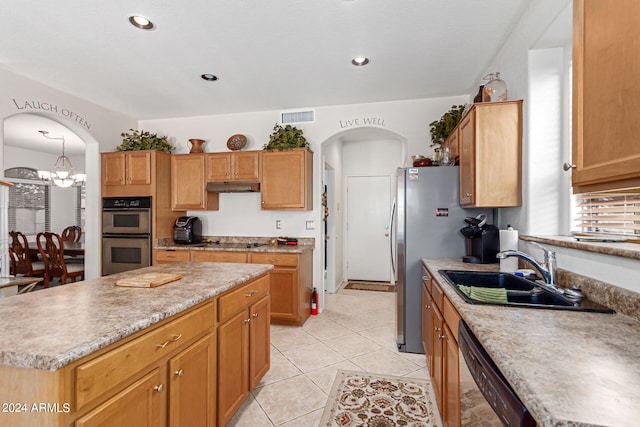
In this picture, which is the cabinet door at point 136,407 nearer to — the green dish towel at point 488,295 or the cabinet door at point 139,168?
the green dish towel at point 488,295

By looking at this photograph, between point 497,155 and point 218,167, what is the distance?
320cm

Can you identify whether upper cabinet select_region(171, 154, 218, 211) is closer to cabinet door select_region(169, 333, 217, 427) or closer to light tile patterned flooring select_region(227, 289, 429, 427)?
light tile patterned flooring select_region(227, 289, 429, 427)

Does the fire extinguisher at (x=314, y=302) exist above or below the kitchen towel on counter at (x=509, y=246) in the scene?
below

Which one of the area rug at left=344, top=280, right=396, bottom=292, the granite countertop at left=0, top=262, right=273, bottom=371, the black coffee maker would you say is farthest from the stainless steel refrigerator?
the area rug at left=344, top=280, right=396, bottom=292

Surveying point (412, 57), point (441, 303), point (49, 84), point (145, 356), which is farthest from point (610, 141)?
point (49, 84)

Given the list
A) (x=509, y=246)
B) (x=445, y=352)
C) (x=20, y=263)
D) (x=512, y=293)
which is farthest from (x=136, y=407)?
(x=20, y=263)

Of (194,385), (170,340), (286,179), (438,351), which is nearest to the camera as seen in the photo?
(170,340)

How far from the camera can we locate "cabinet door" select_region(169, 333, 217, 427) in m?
1.33

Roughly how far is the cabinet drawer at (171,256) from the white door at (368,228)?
3013mm

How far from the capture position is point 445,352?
68.4 inches

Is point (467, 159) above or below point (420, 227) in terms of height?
above

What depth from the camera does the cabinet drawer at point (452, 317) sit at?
1.46 m

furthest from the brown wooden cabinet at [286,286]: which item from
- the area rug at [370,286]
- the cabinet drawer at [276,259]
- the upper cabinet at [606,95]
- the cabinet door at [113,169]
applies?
the upper cabinet at [606,95]

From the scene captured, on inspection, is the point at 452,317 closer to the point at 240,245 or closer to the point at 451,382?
the point at 451,382
